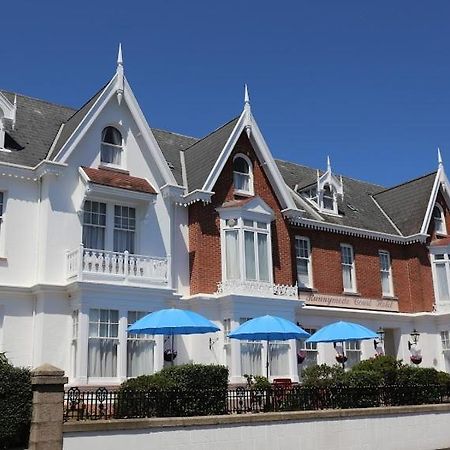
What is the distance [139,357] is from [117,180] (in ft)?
19.8

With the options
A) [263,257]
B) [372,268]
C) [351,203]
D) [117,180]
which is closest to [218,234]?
[263,257]

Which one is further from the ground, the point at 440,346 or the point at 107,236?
the point at 107,236

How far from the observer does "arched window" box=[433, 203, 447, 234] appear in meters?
33.3

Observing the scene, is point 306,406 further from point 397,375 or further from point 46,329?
point 46,329

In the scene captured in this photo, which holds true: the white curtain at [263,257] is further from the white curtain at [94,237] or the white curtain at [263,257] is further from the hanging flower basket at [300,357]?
the white curtain at [94,237]

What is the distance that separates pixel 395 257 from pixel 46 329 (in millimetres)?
18726

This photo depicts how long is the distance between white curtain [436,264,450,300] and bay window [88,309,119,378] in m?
18.1

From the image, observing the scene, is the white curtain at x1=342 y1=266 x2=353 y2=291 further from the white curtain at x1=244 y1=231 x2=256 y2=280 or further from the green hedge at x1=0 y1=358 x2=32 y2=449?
the green hedge at x1=0 y1=358 x2=32 y2=449

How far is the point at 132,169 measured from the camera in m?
23.3

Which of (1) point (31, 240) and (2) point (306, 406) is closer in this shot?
(2) point (306, 406)

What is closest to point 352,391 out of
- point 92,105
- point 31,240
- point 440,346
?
point 31,240

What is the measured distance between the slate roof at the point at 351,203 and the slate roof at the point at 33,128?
38.7 feet

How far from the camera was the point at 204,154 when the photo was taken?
86.8ft

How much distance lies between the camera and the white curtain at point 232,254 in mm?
24375
